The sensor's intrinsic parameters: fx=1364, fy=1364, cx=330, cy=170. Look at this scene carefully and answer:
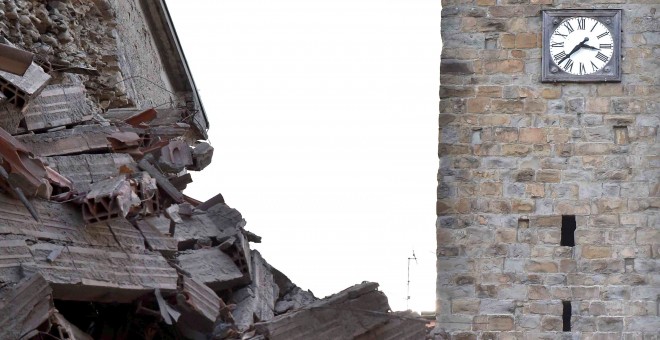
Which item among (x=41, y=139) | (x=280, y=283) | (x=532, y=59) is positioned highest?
(x=532, y=59)

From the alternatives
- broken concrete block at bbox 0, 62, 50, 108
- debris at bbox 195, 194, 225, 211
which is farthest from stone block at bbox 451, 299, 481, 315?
broken concrete block at bbox 0, 62, 50, 108

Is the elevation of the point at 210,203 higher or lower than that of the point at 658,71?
lower

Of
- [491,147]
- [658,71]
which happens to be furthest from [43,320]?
[658,71]

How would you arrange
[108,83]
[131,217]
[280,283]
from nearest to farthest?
[131,217]
[280,283]
[108,83]

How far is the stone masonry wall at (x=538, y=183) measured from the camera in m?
13.1

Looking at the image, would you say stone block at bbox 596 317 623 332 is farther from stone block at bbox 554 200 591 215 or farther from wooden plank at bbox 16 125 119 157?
wooden plank at bbox 16 125 119 157

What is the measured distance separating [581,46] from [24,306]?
27.1 feet

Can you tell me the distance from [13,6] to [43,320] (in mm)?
3500

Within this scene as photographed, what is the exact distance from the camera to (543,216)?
523 inches

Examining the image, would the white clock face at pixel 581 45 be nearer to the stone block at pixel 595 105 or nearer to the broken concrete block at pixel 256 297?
the stone block at pixel 595 105

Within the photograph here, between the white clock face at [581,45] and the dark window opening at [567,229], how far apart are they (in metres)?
1.44

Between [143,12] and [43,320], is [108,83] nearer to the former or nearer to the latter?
[143,12]

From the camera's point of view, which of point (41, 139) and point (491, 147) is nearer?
point (41, 139)

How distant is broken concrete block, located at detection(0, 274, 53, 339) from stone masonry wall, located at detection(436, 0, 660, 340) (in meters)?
7.15
